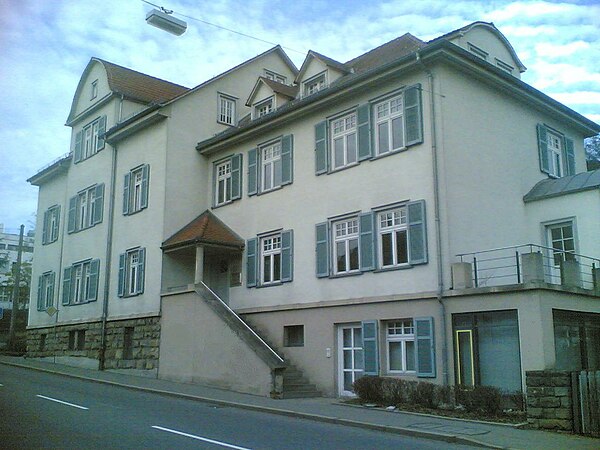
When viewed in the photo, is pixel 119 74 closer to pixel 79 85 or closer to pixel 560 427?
pixel 79 85

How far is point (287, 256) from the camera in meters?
22.3

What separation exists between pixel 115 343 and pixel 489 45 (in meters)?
18.4

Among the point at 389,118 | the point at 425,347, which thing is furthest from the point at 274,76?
the point at 425,347

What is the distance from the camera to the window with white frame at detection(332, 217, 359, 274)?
2000 cm

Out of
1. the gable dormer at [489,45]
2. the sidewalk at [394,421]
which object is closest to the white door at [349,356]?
the sidewalk at [394,421]

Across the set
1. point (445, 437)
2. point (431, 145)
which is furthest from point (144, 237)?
point (445, 437)

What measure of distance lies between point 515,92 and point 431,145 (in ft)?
15.5

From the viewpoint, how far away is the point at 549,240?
20609 mm

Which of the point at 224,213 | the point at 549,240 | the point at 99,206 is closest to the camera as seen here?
the point at 549,240

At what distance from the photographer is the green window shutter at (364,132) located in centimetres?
1981

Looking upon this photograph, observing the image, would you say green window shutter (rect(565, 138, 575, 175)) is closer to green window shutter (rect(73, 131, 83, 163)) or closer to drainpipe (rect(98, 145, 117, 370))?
drainpipe (rect(98, 145, 117, 370))

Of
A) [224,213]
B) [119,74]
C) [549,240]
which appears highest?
[119,74]

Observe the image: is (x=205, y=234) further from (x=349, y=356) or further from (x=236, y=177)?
(x=349, y=356)

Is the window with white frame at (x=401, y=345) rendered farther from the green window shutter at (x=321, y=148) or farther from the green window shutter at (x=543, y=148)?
the green window shutter at (x=543, y=148)
